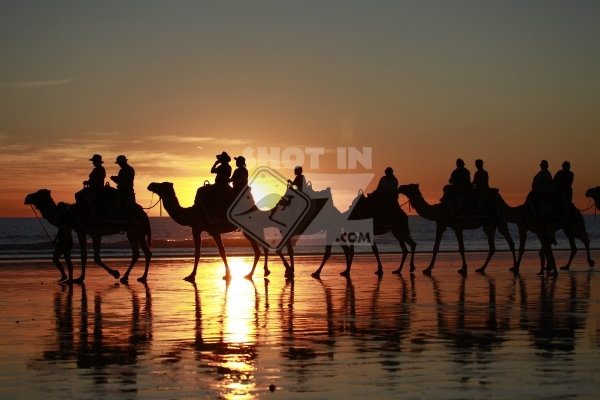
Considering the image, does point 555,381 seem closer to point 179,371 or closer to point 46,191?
point 179,371

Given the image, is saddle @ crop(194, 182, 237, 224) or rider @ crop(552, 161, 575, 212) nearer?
saddle @ crop(194, 182, 237, 224)

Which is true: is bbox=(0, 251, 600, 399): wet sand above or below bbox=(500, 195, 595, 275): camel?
below

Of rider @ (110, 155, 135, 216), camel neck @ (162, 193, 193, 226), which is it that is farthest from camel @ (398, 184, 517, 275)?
rider @ (110, 155, 135, 216)

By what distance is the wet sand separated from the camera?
8.39 m

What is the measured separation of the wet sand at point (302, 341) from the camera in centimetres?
839

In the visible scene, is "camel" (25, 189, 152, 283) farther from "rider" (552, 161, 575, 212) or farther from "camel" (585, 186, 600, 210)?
"camel" (585, 186, 600, 210)

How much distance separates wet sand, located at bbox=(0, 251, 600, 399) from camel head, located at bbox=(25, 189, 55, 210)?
223 centimetres

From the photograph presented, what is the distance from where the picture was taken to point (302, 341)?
37.2ft

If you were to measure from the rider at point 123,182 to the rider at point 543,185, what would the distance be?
10.6 meters

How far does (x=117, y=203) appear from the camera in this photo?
22.5 m

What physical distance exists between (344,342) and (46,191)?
506 inches

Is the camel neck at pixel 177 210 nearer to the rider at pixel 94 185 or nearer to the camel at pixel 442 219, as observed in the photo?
the rider at pixel 94 185

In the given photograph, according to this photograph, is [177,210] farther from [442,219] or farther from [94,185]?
[442,219]

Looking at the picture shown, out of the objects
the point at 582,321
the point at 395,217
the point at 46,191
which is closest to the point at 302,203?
the point at 395,217
